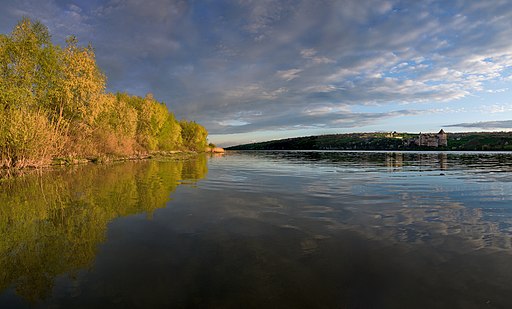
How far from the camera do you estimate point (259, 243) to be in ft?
28.7

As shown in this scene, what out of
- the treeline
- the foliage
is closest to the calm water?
the treeline

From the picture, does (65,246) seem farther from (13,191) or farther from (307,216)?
(13,191)

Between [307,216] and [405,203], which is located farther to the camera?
[405,203]

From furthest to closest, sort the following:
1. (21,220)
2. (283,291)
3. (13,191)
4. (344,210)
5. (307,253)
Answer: (13,191), (344,210), (21,220), (307,253), (283,291)

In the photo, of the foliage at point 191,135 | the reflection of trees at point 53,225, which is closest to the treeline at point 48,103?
the reflection of trees at point 53,225

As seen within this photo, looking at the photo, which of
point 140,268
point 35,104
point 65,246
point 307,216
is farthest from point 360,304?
point 35,104

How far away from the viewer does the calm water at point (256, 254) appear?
18.3 ft

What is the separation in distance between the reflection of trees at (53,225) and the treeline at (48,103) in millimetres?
15080

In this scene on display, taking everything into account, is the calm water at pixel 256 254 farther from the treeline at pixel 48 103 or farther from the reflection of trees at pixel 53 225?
the treeline at pixel 48 103

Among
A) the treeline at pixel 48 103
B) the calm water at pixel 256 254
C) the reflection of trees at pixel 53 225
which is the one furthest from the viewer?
the treeline at pixel 48 103

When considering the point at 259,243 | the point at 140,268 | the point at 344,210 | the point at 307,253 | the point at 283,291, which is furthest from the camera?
the point at 344,210

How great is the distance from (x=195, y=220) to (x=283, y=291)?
641cm

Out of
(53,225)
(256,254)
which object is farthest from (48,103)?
(256,254)

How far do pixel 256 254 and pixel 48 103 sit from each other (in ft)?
154
